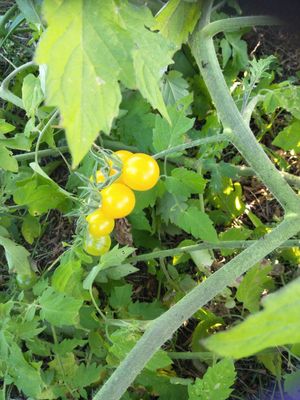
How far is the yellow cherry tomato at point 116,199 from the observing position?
1.37 metres

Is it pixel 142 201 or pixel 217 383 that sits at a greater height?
pixel 142 201

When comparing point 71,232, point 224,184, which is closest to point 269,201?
point 224,184

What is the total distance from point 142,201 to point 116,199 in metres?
0.35

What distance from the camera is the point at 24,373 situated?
4.93 ft

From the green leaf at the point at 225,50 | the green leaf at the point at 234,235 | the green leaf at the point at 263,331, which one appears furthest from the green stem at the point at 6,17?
the green leaf at the point at 263,331

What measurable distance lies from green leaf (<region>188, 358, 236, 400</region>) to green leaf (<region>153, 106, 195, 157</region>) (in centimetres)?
59

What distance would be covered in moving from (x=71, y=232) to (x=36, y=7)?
85 cm

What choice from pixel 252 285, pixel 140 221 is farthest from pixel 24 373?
pixel 252 285

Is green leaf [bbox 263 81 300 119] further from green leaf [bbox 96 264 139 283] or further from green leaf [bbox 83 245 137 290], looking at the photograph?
green leaf [bbox 96 264 139 283]

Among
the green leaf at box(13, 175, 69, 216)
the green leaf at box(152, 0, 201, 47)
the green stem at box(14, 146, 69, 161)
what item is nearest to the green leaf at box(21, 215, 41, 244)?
the green stem at box(14, 146, 69, 161)

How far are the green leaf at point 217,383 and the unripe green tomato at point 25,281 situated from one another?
0.62m

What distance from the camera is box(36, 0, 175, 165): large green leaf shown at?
741 mm

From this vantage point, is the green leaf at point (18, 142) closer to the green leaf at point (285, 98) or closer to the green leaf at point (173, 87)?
the green leaf at point (173, 87)

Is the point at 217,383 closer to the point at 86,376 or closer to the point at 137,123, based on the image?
the point at 86,376
